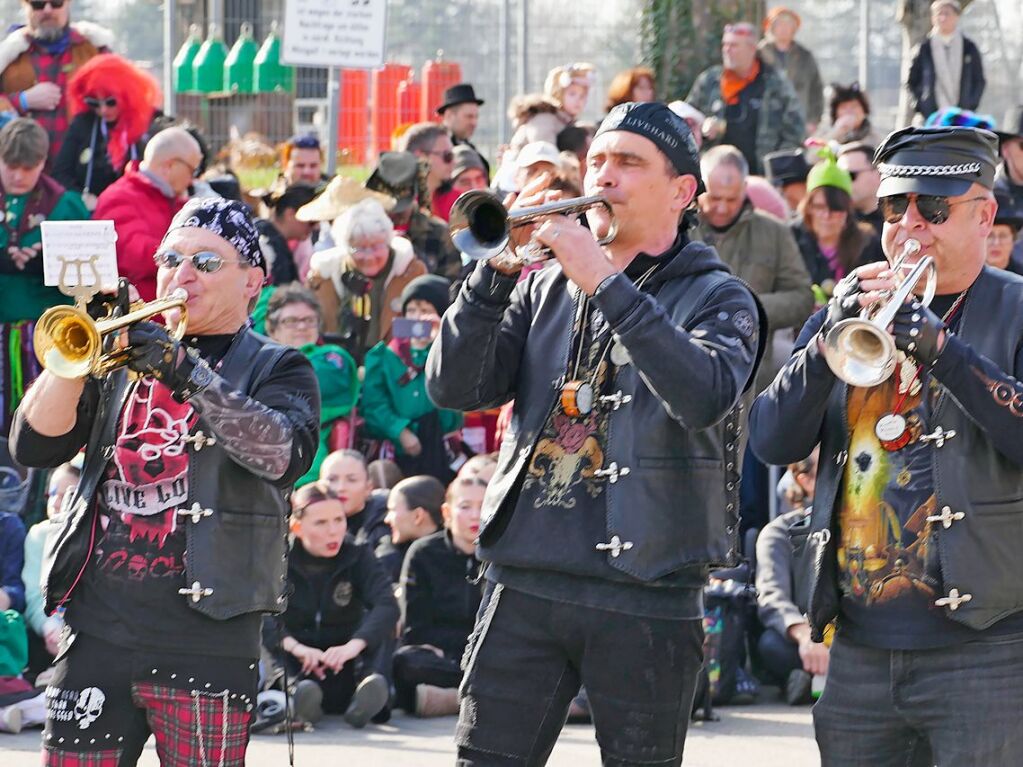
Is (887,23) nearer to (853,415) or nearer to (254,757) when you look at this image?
(254,757)

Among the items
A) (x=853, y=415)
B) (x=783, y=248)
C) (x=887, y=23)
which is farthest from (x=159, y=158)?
(x=887, y=23)

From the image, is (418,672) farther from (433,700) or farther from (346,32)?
(346,32)

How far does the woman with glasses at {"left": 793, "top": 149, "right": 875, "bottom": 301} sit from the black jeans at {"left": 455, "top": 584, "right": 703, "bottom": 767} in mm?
5744

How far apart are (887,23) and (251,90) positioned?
534cm

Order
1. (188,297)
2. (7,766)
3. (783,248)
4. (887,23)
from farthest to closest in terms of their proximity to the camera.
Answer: (887,23), (783,248), (7,766), (188,297)

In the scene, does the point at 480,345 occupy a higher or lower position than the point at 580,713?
higher

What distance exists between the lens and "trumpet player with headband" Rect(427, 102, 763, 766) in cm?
400

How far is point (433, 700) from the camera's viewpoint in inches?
299

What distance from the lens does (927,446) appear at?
13.3ft

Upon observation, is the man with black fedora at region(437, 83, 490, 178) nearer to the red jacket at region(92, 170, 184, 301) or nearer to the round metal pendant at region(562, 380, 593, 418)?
the red jacket at region(92, 170, 184, 301)

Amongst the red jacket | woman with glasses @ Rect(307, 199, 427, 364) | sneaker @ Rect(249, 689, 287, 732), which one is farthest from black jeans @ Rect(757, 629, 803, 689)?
the red jacket

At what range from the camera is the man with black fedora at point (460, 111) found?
12.5 m

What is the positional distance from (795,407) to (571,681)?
79 centimetres

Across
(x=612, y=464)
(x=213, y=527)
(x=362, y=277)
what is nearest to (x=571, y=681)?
(x=612, y=464)
